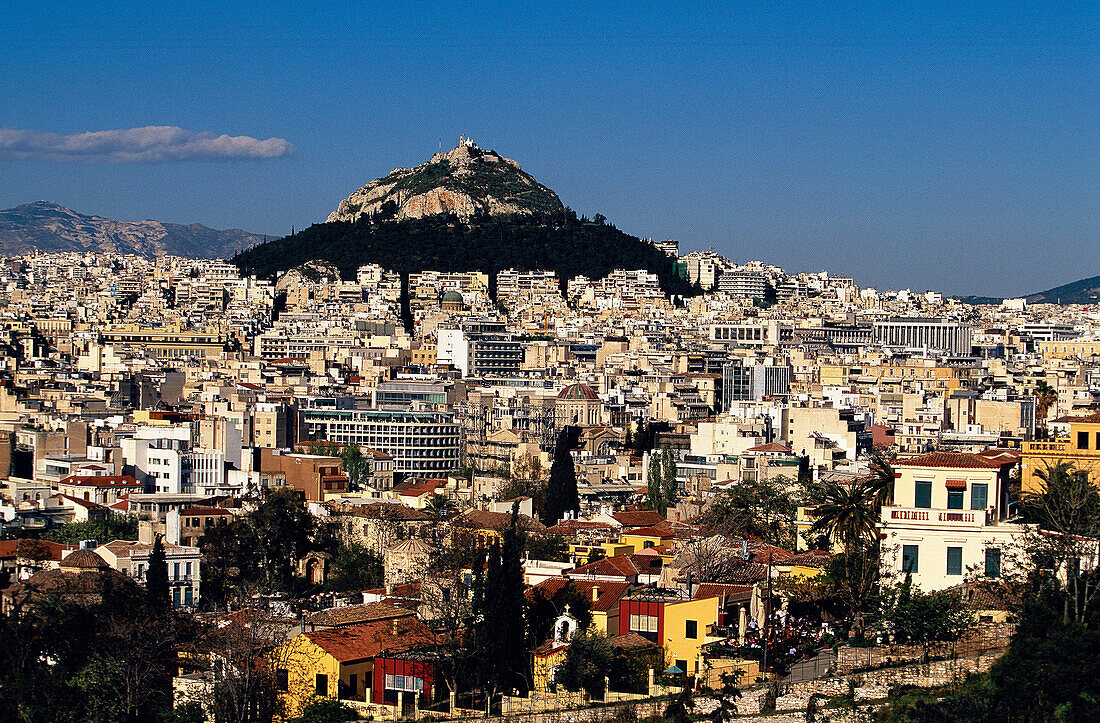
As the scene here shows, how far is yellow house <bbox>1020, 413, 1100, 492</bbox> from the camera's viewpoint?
93.4 ft

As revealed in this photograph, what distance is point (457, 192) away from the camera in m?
146

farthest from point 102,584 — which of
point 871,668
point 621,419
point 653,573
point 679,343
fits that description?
point 679,343

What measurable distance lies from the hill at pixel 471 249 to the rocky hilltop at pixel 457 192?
218 centimetres

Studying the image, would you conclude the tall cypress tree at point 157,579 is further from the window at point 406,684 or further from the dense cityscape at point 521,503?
the window at point 406,684

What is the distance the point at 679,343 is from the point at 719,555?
250 ft

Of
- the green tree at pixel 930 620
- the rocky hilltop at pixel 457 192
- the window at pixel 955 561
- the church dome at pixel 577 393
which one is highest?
the rocky hilltop at pixel 457 192

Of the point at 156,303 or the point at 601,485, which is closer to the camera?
the point at 601,485

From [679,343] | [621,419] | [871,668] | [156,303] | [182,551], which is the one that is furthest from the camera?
[156,303]

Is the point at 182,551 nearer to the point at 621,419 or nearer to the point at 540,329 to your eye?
the point at 621,419

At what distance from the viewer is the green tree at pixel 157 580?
30136 millimetres

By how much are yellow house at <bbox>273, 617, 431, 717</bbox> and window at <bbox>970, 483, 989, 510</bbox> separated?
746 centimetres

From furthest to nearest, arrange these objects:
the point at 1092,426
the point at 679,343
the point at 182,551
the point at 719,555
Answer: the point at 679,343 < the point at 182,551 < the point at 1092,426 < the point at 719,555

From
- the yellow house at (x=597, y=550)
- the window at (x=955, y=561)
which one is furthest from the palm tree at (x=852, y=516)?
the yellow house at (x=597, y=550)

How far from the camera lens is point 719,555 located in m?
27.3
